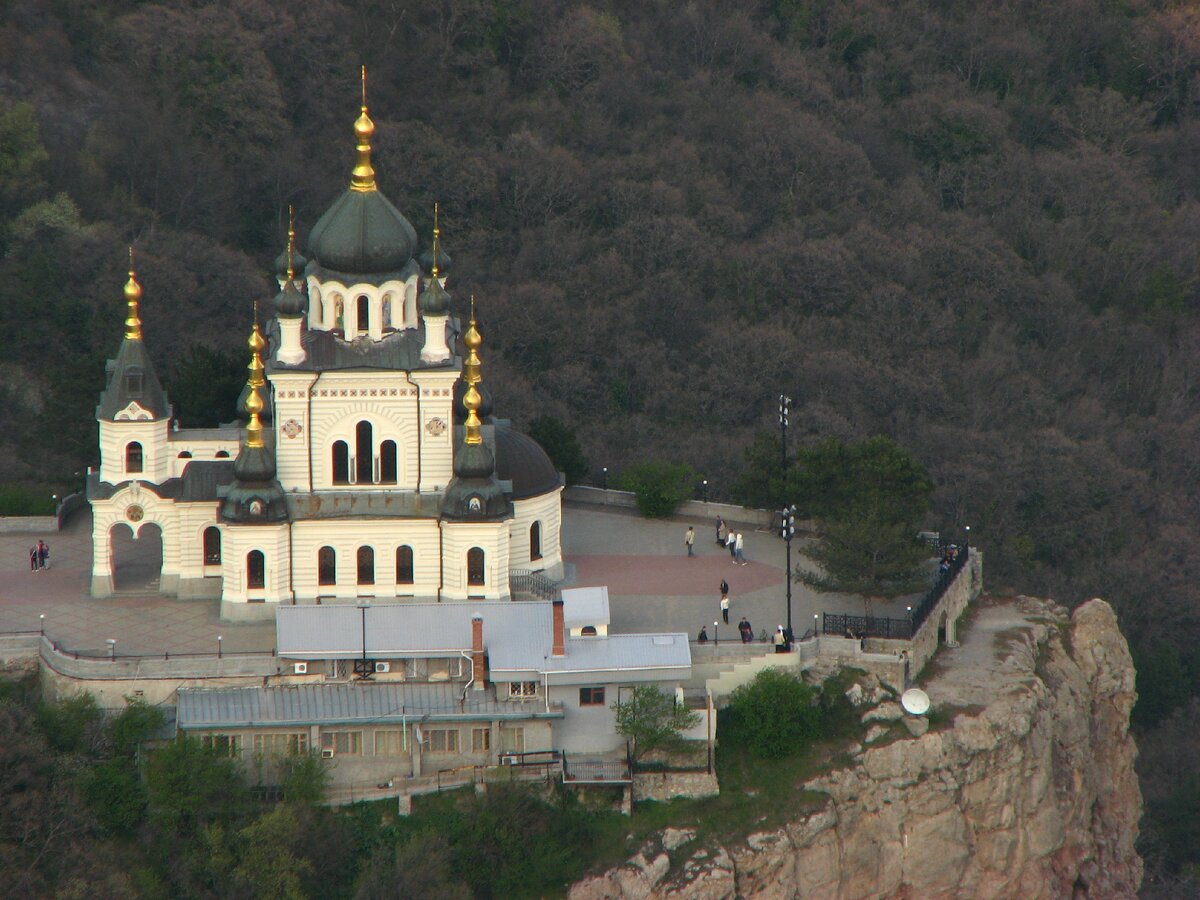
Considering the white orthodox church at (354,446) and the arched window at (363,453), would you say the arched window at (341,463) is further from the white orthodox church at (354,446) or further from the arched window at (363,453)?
the arched window at (363,453)

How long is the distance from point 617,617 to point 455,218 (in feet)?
126

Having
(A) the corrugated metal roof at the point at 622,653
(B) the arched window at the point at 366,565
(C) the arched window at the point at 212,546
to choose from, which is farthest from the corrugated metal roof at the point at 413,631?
(C) the arched window at the point at 212,546

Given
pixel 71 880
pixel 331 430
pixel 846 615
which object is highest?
pixel 331 430

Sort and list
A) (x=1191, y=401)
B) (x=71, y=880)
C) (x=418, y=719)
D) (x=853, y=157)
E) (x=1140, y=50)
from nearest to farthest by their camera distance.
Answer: (x=71, y=880) → (x=418, y=719) → (x=1191, y=401) → (x=853, y=157) → (x=1140, y=50)

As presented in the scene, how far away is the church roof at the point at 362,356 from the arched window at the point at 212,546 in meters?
4.83

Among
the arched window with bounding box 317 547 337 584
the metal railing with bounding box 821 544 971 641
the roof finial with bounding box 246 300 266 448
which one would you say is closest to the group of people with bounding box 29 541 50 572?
the roof finial with bounding box 246 300 266 448

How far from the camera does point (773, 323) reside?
103188mm

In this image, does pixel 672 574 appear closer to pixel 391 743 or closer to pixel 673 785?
pixel 673 785

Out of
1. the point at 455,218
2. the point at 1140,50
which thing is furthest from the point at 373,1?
the point at 1140,50

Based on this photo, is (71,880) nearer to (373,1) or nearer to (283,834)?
(283,834)

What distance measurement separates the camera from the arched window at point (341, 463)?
2724 inches

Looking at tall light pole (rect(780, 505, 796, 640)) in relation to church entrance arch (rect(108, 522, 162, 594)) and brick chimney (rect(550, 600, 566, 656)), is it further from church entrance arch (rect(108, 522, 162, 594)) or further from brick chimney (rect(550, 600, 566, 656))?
church entrance arch (rect(108, 522, 162, 594))

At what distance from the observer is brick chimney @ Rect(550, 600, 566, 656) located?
6556 cm

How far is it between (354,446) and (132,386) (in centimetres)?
579
